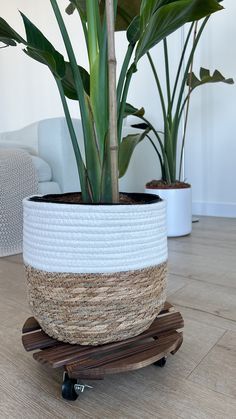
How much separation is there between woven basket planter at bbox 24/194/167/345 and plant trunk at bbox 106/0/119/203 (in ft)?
0.22

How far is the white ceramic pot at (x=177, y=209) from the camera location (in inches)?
56.4

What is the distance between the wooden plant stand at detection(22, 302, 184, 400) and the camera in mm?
461

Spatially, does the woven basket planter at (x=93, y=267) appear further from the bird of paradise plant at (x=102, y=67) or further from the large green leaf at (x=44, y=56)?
the large green leaf at (x=44, y=56)

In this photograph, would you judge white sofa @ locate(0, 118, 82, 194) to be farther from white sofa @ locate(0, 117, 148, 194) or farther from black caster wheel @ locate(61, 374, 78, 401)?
black caster wheel @ locate(61, 374, 78, 401)

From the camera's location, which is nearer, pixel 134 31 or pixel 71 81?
pixel 134 31

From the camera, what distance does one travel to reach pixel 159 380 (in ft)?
1.68

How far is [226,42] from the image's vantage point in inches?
71.4

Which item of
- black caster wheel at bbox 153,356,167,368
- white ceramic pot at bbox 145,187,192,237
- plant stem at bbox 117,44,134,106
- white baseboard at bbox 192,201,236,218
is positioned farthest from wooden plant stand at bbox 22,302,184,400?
white baseboard at bbox 192,201,236,218

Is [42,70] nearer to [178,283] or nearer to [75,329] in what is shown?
[178,283]

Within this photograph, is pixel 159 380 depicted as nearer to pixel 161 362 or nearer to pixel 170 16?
pixel 161 362

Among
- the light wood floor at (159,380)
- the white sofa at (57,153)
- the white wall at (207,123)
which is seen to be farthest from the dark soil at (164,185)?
the light wood floor at (159,380)

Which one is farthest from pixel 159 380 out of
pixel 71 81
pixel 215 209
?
pixel 215 209

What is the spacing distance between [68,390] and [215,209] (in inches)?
64.9

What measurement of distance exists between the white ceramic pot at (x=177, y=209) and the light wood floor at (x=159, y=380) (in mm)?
616
